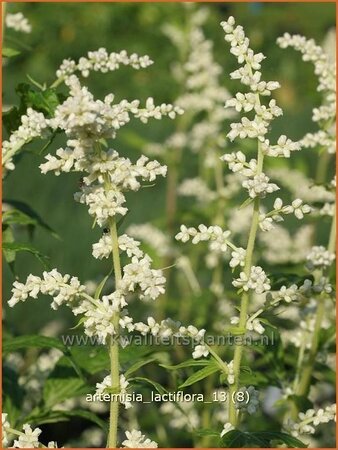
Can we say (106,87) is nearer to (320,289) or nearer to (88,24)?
(88,24)

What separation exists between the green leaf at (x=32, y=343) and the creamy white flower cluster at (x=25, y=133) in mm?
680

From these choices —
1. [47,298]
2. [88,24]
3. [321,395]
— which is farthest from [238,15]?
[321,395]

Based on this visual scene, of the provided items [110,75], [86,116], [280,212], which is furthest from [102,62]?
[110,75]

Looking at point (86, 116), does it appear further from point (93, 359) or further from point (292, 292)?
point (93, 359)

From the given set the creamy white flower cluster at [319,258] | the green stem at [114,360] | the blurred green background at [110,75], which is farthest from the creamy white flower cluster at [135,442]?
the blurred green background at [110,75]

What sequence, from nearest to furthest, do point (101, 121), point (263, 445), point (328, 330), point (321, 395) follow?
point (101, 121) → point (263, 445) → point (328, 330) → point (321, 395)

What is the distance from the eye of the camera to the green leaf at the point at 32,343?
338 centimetres

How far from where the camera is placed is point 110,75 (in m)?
23.4

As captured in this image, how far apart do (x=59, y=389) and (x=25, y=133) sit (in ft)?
4.24

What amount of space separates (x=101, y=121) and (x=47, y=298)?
6.69 m

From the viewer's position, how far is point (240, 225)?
614 cm

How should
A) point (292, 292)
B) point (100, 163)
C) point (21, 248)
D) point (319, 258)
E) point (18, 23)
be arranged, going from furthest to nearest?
point (18, 23) → point (319, 258) → point (21, 248) → point (292, 292) → point (100, 163)

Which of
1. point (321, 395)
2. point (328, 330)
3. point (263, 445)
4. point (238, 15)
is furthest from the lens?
point (238, 15)

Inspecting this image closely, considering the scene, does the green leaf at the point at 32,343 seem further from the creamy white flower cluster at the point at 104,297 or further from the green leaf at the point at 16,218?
the creamy white flower cluster at the point at 104,297
